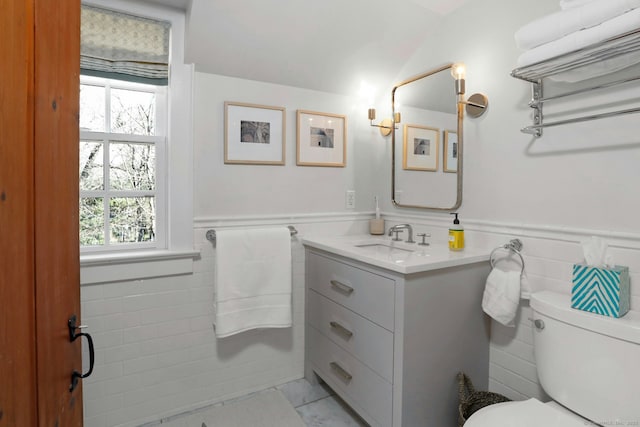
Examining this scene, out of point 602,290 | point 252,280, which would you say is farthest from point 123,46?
point 602,290

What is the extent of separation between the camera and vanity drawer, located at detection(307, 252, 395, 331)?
4.98 feet

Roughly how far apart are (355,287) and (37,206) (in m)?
1.30

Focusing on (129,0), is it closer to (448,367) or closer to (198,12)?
(198,12)

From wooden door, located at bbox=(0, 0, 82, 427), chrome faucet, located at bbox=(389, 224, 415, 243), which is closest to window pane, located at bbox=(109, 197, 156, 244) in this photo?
wooden door, located at bbox=(0, 0, 82, 427)

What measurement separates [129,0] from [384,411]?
86.9 inches

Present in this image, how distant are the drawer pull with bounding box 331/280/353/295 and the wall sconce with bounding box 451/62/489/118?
108cm

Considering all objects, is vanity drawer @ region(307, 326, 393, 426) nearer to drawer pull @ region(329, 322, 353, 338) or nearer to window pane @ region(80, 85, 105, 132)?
drawer pull @ region(329, 322, 353, 338)

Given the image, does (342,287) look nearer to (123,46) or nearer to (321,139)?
(321,139)

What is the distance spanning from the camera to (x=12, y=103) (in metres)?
0.59

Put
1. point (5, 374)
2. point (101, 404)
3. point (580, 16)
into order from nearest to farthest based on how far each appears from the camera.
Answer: point (5, 374) < point (580, 16) < point (101, 404)

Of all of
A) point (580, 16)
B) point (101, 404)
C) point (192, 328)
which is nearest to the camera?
point (580, 16)

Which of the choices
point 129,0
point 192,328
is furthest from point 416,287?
point 129,0

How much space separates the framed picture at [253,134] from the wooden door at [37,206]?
111 centimetres

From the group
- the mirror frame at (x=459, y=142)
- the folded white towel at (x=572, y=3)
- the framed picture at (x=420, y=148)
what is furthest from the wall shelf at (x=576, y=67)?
the framed picture at (x=420, y=148)
